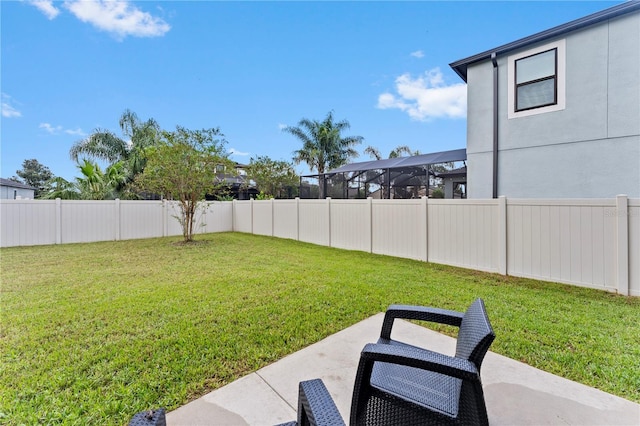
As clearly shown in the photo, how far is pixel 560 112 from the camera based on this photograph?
23.0ft

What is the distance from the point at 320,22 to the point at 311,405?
1110 centimetres

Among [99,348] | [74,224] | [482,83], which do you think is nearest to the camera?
[99,348]

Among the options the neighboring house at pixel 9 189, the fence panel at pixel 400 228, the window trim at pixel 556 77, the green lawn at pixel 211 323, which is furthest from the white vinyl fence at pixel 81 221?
the neighboring house at pixel 9 189

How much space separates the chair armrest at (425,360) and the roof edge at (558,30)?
8.82 metres

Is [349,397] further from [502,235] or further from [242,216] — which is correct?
[242,216]

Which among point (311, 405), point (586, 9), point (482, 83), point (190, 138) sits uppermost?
point (586, 9)

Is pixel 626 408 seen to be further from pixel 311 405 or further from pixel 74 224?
pixel 74 224

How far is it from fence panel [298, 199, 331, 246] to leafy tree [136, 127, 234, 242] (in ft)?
10.6

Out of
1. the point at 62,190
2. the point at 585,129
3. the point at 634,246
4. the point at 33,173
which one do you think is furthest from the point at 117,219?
the point at 33,173

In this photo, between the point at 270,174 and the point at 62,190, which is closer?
the point at 62,190

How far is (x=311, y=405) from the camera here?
1.13m

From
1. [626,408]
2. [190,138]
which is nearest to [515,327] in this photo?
[626,408]

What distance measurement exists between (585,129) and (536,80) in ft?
5.63

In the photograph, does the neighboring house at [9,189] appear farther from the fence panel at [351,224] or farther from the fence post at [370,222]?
the fence post at [370,222]
